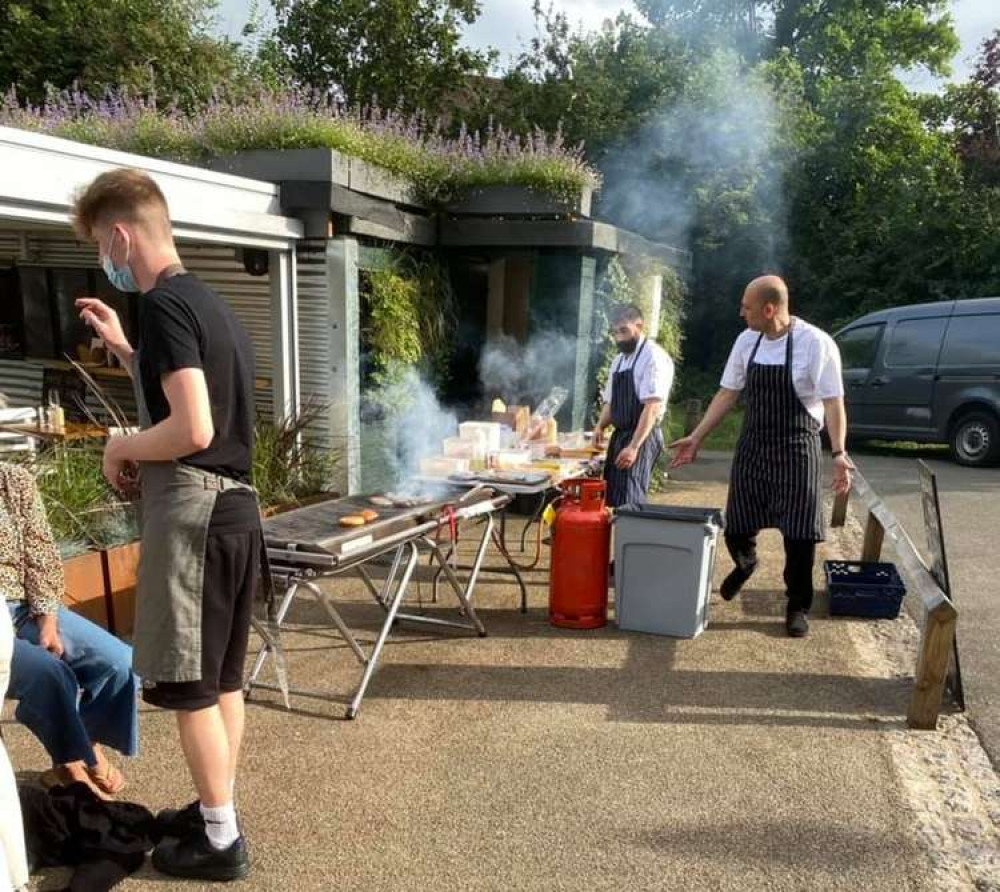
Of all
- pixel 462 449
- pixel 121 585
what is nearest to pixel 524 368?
pixel 462 449

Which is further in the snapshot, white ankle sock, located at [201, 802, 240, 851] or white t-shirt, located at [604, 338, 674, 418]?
white t-shirt, located at [604, 338, 674, 418]

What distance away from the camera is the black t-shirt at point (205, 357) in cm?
221

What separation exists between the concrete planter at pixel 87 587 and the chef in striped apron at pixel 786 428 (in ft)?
11.0

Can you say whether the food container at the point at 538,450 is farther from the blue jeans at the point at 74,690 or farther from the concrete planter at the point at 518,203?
the blue jeans at the point at 74,690

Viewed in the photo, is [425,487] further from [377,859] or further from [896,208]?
[896,208]

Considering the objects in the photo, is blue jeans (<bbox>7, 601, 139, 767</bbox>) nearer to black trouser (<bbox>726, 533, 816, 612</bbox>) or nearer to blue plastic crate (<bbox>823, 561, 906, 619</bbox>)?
black trouser (<bbox>726, 533, 816, 612</bbox>)

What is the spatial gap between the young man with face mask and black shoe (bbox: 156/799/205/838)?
257mm

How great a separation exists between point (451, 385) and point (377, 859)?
→ 213 inches

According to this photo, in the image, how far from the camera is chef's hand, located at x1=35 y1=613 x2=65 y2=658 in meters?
2.79

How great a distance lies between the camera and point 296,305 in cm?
625

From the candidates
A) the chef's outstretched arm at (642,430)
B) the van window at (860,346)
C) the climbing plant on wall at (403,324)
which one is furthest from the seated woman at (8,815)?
the van window at (860,346)

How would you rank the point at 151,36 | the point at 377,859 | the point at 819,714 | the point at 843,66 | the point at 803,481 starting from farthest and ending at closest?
the point at 843,66 → the point at 151,36 → the point at 803,481 → the point at 819,714 → the point at 377,859

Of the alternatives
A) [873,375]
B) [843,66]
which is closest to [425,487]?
[873,375]

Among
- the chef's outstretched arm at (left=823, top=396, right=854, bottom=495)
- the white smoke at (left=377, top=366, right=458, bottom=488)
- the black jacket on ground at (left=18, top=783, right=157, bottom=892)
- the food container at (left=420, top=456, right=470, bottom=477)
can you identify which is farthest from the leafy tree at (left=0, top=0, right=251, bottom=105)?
the black jacket on ground at (left=18, top=783, right=157, bottom=892)
